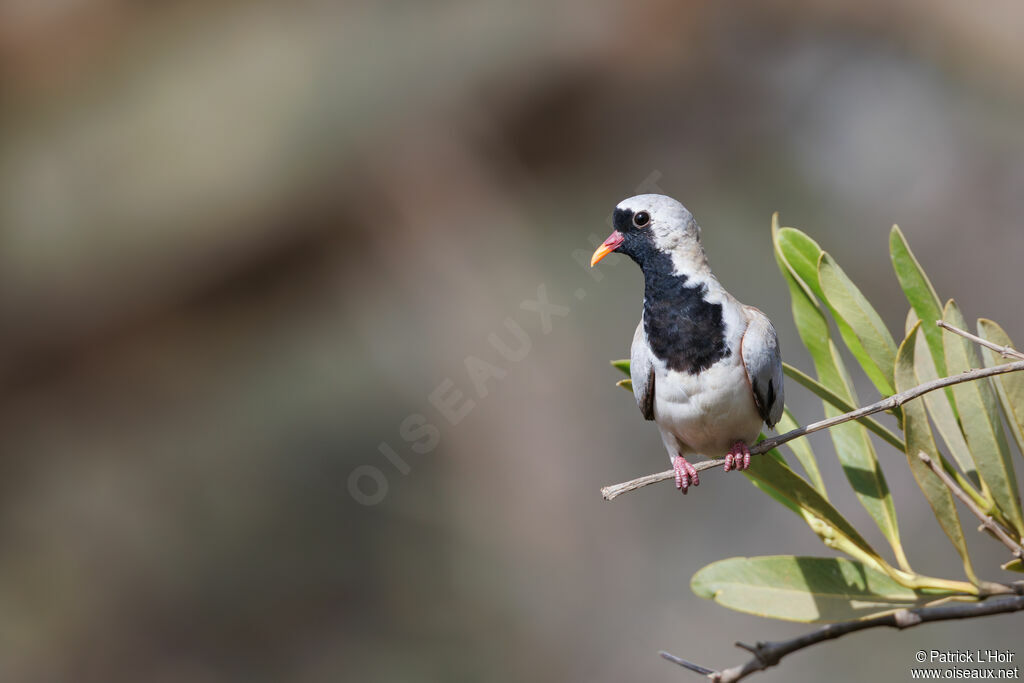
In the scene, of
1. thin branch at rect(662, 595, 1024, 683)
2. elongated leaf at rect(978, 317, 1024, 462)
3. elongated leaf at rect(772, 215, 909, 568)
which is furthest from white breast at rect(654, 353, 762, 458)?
thin branch at rect(662, 595, 1024, 683)

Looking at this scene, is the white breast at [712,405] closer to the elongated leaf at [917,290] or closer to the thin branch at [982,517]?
the elongated leaf at [917,290]

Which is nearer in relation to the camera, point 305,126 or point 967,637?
point 967,637

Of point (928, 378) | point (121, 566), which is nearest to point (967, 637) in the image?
point (928, 378)

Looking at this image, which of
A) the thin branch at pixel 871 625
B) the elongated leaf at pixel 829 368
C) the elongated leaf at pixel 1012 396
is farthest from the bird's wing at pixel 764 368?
the thin branch at pixel 871 625

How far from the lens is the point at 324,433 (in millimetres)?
4500

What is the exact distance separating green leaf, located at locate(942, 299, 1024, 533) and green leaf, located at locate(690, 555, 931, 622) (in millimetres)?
178

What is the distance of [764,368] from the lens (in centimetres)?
160

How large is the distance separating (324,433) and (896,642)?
2.70m

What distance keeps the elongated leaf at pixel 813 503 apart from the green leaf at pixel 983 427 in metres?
0.19

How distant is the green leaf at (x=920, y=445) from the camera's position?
1187 mm

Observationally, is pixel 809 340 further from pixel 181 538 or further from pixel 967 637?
pixel 181 538

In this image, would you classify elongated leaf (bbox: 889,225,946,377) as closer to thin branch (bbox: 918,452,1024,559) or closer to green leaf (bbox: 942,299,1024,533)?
green leaf (bbox: 942,299,1024,533)

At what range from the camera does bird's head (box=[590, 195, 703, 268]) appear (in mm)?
1574

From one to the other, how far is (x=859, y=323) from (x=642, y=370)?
455 mm
